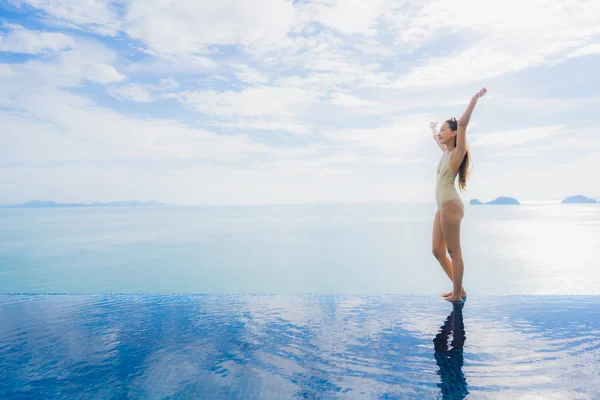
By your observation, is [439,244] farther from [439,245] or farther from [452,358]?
[452,358]

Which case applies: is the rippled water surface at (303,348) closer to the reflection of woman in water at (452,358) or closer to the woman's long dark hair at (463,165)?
the reflection of woman in water at (452,358)

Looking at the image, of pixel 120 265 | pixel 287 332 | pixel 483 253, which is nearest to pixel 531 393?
pixel 287 332

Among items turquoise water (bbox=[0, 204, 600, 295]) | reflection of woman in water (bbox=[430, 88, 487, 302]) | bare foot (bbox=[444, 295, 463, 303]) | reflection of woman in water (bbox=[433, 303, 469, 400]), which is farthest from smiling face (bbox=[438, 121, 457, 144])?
turquoise water (bbox=[0, 204, 600, 295])

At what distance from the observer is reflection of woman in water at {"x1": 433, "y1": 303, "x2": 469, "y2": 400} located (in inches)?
83.0

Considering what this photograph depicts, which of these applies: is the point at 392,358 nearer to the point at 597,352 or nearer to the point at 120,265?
the point at 597,352

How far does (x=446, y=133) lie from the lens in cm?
387

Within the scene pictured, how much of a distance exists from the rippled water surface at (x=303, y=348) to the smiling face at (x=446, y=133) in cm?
139

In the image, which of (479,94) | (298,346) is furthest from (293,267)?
(298,346)

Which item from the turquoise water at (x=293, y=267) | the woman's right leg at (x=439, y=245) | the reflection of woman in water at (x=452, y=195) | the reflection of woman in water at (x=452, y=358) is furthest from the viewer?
the turquoise water at (x=293, y=267)

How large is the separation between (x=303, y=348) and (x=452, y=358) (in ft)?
2.77

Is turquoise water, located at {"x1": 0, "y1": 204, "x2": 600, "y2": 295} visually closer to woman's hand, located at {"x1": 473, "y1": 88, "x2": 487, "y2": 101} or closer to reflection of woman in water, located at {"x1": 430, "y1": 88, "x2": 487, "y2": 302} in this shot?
reflection of woman in water, located at {"x1": 430, "y1": 88, "x2": 487, "y2": 302}

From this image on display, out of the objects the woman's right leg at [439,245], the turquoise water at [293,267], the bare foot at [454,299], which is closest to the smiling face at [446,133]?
the woman's right leg at [439,245]

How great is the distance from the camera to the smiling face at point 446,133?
3.86 metres

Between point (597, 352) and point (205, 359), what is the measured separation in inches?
88.5
